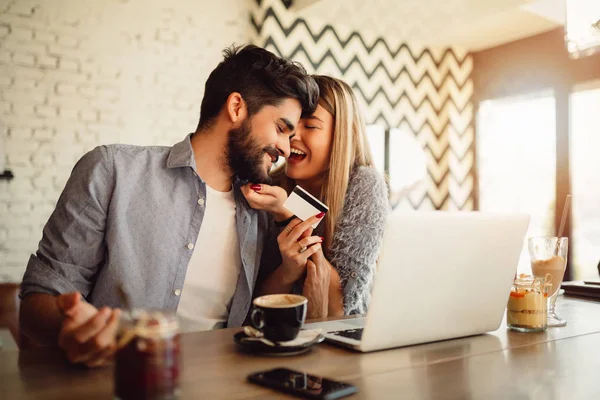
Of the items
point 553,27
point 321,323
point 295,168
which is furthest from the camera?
point 553,27

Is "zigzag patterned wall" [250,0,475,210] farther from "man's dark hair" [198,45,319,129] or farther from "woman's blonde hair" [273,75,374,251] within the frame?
"man's dark hair" [198,45,319,129]

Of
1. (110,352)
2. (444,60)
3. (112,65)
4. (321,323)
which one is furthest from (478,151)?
(110,352)

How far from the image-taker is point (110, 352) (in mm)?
866

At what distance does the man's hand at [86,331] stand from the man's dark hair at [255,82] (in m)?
1.03

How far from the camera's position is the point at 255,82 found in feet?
5.85

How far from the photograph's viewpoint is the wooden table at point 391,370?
792 millimetres

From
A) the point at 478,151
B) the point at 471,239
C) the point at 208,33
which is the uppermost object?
the point at 208,33

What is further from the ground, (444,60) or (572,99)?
(444,60)

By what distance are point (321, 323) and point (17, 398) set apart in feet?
2.31

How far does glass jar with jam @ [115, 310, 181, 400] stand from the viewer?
568 millimetres

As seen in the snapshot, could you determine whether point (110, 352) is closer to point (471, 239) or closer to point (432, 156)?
point (471, 239)

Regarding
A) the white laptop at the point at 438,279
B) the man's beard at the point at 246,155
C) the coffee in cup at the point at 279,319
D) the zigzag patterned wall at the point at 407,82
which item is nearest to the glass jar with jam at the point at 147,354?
the coffee in cup at the point at 279,319

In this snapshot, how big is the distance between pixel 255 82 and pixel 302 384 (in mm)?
1194

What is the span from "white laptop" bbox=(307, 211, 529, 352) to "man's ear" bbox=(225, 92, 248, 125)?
0.82 meters
